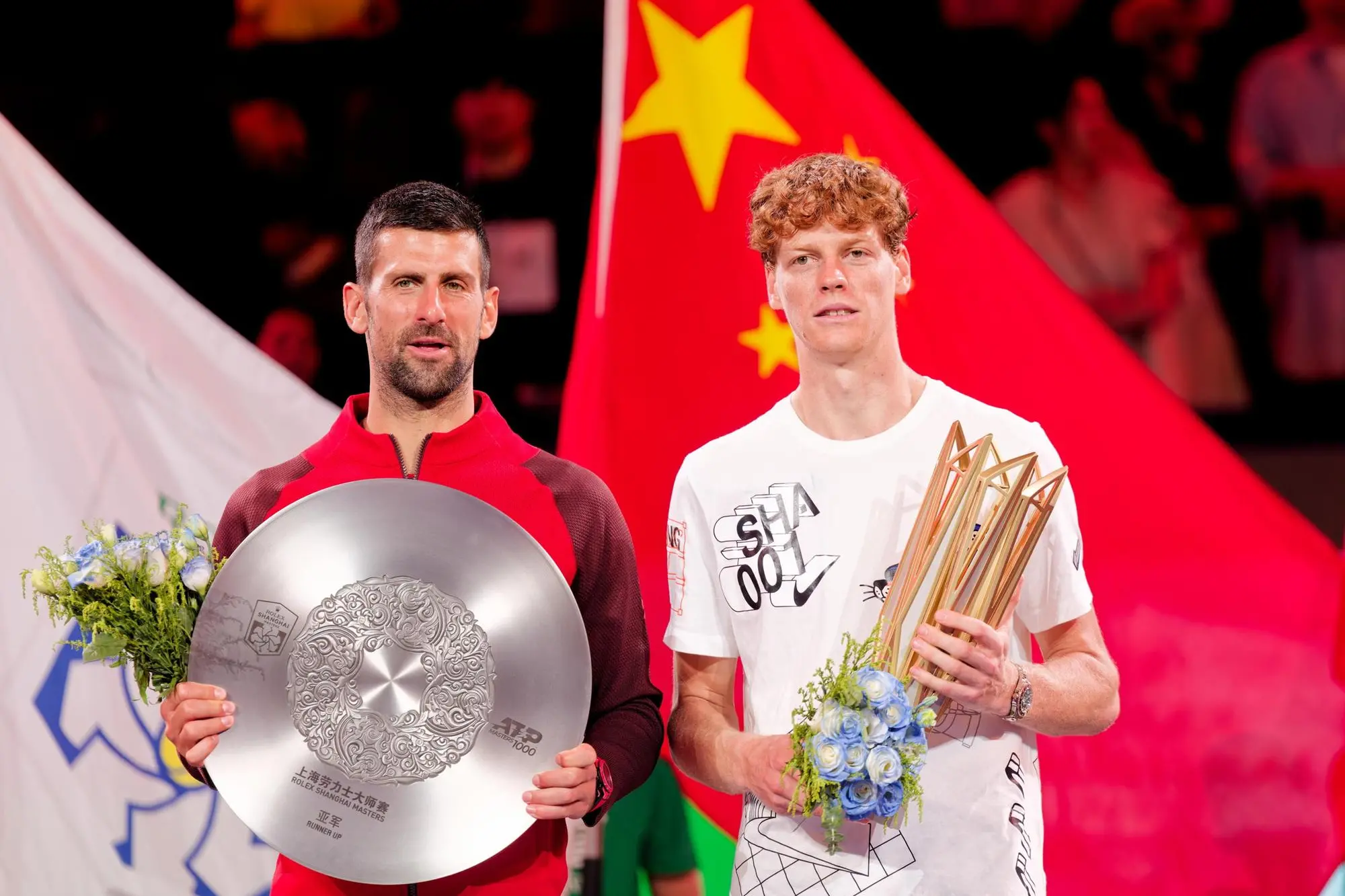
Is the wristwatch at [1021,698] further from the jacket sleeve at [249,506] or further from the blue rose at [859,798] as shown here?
the jacket sleeve at [249,506]

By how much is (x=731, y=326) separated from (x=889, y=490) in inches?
44.7

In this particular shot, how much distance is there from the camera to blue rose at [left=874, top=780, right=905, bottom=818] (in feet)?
6.40

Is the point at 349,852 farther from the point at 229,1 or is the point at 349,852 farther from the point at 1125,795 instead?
the point at 229,1

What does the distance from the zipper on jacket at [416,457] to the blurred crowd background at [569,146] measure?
10.2 ft

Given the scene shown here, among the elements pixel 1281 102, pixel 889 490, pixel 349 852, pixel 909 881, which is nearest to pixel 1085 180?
pixel 1281 102

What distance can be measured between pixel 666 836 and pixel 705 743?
80 cm

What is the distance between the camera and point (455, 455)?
98.0 inches

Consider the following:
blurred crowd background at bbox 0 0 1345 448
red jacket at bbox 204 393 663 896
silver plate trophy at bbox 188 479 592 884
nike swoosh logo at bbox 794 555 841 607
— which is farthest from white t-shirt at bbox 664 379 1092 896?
blurred crowd background at bbox 0 0 1345 448

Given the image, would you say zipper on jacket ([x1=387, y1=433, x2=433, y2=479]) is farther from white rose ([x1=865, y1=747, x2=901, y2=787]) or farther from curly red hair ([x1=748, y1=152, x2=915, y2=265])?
white rose ([x1=865, y1=747, x2=901, y2=787])

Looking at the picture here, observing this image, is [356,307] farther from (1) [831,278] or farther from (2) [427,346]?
(1) [831,278]

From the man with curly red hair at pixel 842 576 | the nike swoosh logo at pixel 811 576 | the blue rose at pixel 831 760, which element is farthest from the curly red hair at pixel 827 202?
the blue rose at pixel 831 760

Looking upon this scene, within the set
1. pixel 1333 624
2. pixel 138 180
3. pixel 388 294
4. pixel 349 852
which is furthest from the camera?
pixel 138 180

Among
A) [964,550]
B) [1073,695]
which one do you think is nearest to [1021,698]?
[1073,695]

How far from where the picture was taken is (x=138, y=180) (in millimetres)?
6230
